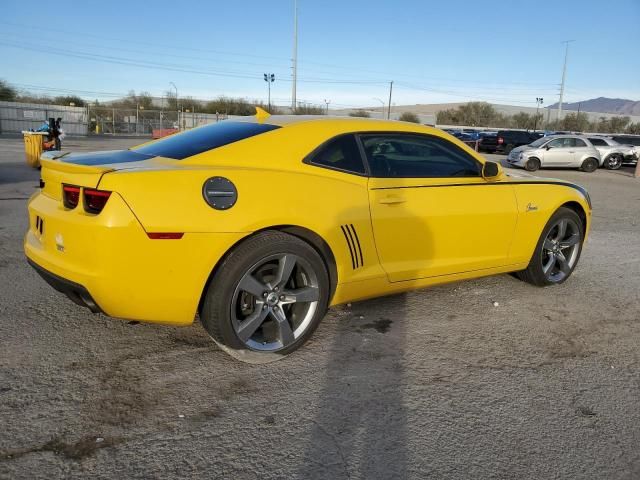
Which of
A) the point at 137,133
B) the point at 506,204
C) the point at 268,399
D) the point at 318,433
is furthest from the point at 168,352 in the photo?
the point at 137,133

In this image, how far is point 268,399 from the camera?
2.71 m

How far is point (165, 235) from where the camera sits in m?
2.65

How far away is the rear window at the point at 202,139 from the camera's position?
328 cm

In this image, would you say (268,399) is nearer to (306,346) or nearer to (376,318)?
(306,346)

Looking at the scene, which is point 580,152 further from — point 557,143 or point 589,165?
point 557,143

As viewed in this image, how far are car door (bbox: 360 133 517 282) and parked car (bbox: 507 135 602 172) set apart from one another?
17607 millimetres

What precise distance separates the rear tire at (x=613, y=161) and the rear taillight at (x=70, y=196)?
2538 cm

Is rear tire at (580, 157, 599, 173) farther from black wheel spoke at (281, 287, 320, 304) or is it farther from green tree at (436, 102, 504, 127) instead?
green tree at (436, 102, 504, 127)

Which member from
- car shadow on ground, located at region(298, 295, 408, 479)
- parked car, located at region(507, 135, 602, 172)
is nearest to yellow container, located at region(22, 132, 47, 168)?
car shadow on ground, located at region(298, 295, 408, 479)

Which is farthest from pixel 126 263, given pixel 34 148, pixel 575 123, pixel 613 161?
pixel 575 123

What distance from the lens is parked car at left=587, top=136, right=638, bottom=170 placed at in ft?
76.2

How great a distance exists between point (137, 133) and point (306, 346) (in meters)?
49.1

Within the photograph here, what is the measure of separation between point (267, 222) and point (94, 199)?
0.93 meters

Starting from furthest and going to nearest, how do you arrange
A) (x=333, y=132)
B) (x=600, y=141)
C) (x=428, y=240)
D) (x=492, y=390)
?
(x=600, y=141) → (x=428, y=240) → (x=333, y=132) → (x=492, y=390)
